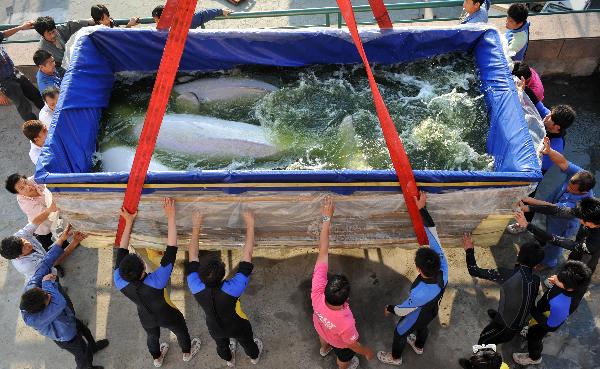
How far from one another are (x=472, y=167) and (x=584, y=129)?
2284 millimetres

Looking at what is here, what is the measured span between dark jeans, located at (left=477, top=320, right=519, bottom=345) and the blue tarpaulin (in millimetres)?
1198

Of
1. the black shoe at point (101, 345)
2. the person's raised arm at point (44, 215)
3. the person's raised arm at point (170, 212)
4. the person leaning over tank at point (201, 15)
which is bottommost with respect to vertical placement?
the black shoe at point (101, 345)

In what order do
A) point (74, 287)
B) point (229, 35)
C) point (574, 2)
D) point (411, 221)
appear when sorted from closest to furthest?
point (411, 221), point (74, 287), point (229, 35), point (574, 2)

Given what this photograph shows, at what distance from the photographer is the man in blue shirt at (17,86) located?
6.03 meters

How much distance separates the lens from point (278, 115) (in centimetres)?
592

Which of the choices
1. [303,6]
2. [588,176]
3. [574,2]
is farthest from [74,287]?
[574,2]

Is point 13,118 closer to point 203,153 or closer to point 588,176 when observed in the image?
point 203,153

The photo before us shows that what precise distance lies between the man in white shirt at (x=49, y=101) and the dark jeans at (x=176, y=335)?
255 centimetres

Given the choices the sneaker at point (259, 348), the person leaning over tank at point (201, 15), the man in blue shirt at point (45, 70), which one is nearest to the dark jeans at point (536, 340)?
the sneaker at point (259, 348)

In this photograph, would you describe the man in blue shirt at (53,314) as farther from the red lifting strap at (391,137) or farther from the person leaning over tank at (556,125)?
the person leaning over tank at (556,125)

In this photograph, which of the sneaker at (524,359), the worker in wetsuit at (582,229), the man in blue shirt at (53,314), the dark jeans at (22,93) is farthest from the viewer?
the dark jeans at (22,93)

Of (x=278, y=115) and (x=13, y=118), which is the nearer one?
(x=278, y=115)

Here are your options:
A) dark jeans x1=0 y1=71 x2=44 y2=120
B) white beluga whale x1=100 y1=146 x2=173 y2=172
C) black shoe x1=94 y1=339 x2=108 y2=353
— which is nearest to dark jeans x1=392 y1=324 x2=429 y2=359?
black shoe x1=94 y1=339 x2=108 y2=353

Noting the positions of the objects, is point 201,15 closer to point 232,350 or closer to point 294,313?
point 294,313
